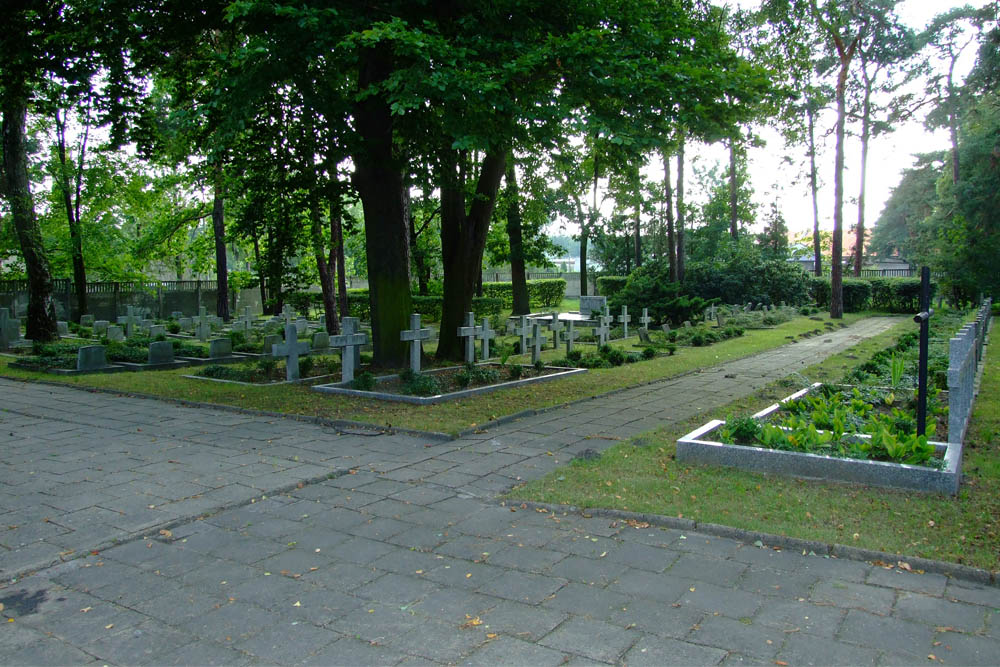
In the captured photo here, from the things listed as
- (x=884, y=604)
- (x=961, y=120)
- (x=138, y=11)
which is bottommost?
(x=884, y=604)

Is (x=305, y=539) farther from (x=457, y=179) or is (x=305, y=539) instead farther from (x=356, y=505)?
(x=457, y=179)

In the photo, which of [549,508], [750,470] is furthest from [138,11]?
[750,470]

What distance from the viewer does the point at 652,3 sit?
33.1ft

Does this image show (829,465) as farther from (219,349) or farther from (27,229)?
(27,229)

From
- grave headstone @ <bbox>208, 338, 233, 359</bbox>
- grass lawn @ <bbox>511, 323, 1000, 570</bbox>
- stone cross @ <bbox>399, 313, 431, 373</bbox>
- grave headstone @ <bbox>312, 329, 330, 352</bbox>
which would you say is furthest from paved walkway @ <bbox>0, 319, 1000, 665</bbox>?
grave headstone @ <bbox>312, 329, 330, 352</bbox>

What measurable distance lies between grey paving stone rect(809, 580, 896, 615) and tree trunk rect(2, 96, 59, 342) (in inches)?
801

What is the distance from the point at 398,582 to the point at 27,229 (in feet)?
64.0

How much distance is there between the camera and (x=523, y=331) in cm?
1616

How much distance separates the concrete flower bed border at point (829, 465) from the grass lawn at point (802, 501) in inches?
4.6

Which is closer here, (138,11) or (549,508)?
(549,508)

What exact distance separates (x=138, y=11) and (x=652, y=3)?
7463 millimetres

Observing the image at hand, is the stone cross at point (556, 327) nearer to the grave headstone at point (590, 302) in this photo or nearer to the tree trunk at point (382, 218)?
the tree trunk at point (382, 218)

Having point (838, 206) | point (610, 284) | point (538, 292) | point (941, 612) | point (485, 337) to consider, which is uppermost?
point (838, 206)

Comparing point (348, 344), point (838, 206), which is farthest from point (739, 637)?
point (838, 206)
